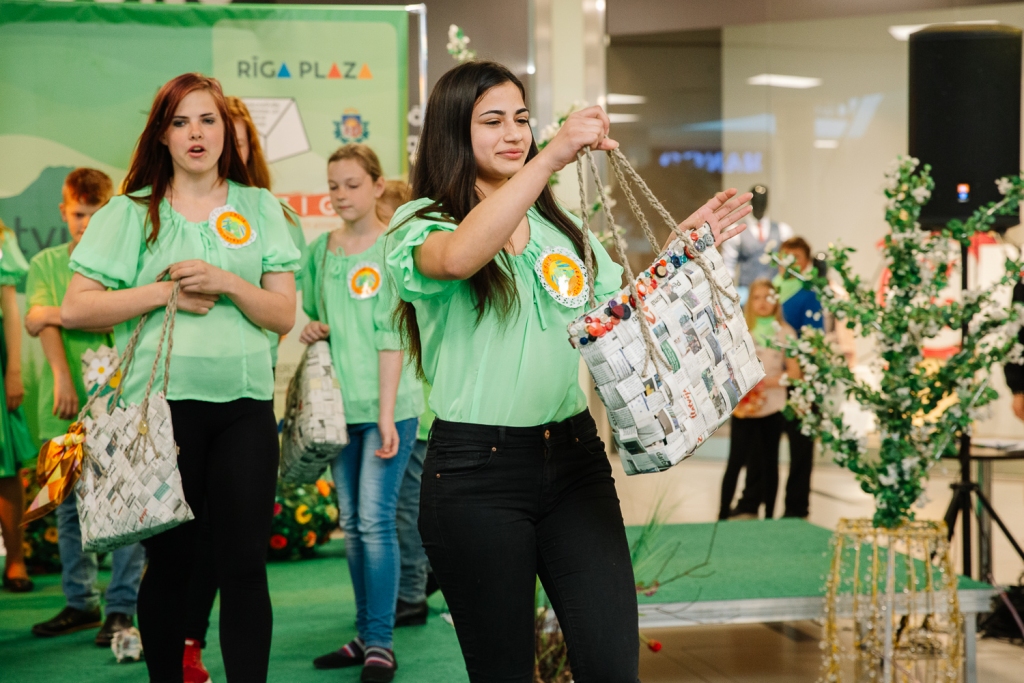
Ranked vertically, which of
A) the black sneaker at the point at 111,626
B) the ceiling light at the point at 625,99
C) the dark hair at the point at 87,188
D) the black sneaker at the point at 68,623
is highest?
the ceiling light at the point at 625,99

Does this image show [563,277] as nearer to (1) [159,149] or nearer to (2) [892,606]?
(1) [159,149]

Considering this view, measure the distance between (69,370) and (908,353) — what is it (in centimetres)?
299

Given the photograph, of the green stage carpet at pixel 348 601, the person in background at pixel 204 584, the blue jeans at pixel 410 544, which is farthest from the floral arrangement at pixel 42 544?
the person in background at pixel 204 584

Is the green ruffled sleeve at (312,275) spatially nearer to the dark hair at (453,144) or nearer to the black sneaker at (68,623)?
the black sneaker at (68,623)

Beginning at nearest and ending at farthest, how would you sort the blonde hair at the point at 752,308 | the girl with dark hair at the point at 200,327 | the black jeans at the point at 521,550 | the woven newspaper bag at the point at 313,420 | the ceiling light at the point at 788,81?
the black jeans at the point at 521,550
the girl with dark hair at the point at 200,327
the woven newspaper bag at the point at 313,420
the blonde hair at the point at 752,308
the ceiling light at the point at 788,81

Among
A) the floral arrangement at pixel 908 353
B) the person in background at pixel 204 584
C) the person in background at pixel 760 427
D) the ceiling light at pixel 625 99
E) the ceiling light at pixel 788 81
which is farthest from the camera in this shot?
the ceiling light at pixel 788 81

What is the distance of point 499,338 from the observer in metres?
1.59

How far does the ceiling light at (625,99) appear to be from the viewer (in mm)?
5780

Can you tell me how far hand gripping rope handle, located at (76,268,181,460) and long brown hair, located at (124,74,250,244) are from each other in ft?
0.58

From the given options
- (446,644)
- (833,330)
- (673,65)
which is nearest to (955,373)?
(446,644)

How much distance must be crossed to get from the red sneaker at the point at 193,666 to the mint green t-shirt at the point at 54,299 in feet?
4.58

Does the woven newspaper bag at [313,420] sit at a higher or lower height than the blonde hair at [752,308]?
lower

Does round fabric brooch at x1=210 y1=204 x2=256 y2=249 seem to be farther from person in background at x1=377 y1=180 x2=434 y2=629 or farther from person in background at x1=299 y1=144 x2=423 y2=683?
person in background at x1=377 y1=180 x2=434 y2=629

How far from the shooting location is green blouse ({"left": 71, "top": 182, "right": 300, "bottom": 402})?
2.20m
